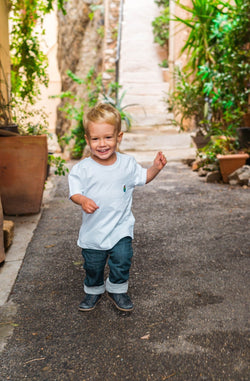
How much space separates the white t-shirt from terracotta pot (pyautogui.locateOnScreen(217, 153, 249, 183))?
3473mm

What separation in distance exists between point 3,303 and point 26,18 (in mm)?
4078

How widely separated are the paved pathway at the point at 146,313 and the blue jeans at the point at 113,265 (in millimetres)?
130

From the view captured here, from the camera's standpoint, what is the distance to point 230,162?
17.9ft

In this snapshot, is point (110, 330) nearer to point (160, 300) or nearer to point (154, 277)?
point (160, 300)

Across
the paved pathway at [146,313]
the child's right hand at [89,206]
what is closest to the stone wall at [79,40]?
the paved pathway at [146,313]

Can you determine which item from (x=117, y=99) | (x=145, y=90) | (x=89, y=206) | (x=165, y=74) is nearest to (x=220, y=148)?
(x=89, y=206)

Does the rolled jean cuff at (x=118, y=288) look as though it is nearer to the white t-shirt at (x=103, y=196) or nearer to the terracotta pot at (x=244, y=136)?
the white t-shirt at (x=103, y=196)

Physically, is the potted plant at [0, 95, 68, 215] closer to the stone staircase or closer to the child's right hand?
the child's right hand

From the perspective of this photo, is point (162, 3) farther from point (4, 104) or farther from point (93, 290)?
point (93, 290)

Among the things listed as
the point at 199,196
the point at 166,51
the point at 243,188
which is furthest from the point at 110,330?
the point at 166,51

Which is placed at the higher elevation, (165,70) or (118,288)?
(165,70)

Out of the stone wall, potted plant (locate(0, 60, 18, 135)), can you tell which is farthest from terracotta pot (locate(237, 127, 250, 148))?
the stone wall

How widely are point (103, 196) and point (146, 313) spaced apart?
2.14 feet

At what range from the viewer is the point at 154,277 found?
2639mm
